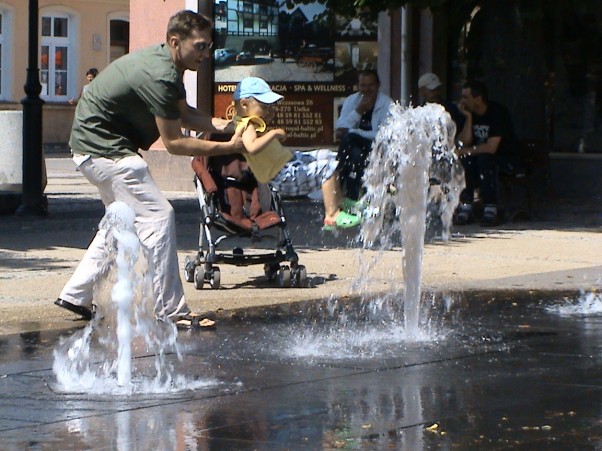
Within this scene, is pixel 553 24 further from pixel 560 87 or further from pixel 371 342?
pixel 371 342

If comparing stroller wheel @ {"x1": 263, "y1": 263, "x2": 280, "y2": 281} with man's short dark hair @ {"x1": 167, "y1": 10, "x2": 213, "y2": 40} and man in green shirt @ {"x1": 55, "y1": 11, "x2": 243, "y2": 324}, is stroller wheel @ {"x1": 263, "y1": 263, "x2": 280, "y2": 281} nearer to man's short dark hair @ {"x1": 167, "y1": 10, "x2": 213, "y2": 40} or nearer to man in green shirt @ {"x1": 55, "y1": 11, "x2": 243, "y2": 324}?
man in green shirt @ {"x1": 55, "y1": 11, "x2": 243, "y2": 324}

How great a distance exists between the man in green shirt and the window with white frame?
2798 cm

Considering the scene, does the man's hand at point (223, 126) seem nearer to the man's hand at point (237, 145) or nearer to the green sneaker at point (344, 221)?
the man's hand at point (237, 145)

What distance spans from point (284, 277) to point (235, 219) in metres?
0.54

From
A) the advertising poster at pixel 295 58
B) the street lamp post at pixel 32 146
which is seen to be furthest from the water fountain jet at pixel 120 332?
the advertising poster at pixel 295 58

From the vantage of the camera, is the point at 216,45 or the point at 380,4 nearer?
the point at 380,4

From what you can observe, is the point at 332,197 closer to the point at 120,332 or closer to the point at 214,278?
the point at 214,278

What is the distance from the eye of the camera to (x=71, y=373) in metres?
6.62

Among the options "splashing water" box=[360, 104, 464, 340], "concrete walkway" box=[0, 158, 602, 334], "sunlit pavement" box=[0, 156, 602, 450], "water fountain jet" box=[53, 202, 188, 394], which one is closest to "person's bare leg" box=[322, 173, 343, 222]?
"concrete walkway" box=[0, 158, 602, 334]

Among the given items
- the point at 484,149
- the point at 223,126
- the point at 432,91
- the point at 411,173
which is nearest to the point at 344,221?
the point at 484,149

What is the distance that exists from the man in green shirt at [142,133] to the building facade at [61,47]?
26.5 metres

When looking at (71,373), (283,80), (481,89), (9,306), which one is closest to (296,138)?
(283,80)

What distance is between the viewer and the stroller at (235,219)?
1008cm

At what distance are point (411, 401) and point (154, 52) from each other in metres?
3.04
